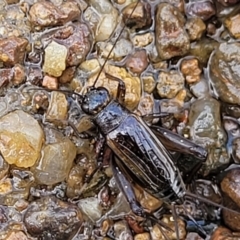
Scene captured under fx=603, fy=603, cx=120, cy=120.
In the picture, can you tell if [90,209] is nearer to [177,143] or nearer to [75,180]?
[75,180]

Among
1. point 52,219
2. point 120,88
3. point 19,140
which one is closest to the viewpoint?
point 19,140

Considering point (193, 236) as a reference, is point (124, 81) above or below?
above

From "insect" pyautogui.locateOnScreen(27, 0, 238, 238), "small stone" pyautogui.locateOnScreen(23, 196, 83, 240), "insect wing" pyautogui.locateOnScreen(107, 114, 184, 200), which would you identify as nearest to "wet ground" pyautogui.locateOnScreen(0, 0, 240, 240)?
"small stone" pyautogui.locateOnScreen(23, 196, 83, 240)

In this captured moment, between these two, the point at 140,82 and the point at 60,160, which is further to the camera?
the point at 140,82

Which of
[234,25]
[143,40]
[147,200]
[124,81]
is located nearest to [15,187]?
[147,200]

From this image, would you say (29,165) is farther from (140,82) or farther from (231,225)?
(231,225)

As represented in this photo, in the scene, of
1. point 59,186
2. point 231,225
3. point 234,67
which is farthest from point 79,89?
point 231,225

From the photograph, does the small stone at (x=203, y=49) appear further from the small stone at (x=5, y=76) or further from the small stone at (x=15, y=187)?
the small stone at (x=15, y=187)
